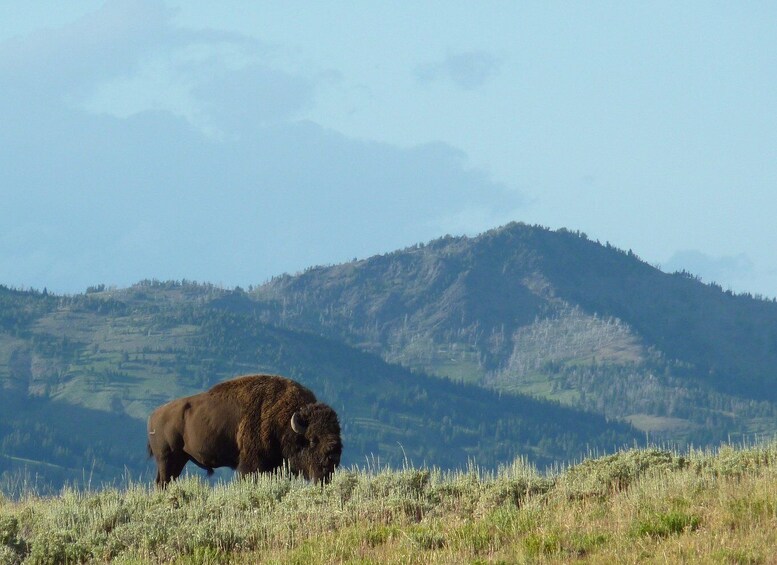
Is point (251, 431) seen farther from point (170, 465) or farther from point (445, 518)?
point (445, 518)

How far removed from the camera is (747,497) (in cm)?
1388

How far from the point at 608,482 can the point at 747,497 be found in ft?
9.97

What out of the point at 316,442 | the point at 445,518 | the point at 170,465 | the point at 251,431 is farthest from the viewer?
the point at 170,465

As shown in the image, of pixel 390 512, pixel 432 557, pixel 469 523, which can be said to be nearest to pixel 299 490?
pixel 390 512

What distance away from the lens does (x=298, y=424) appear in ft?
71.8

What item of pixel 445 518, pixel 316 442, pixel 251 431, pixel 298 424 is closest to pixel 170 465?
pixel 251 431

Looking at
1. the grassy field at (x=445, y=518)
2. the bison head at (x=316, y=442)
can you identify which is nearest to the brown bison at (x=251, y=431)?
the bison head at (x=316, y=442)

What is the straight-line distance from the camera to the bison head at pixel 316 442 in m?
21.6

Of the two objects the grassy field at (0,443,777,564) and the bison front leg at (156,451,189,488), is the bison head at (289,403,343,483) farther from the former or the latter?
the bison front leg at (156,451,189,488)

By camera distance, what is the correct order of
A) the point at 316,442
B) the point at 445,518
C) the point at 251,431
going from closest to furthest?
the point at 445,518 < the point at 316,442 < the point at 251,431

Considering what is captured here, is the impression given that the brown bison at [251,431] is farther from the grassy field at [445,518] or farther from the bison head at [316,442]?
the grassy field at [445,518]

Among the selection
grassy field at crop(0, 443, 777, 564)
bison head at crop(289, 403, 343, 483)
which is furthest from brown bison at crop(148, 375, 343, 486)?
grassy field at crop(0, 443, 777, 564)

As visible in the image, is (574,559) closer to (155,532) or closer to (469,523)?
(469,523)

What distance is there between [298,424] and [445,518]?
721cm
